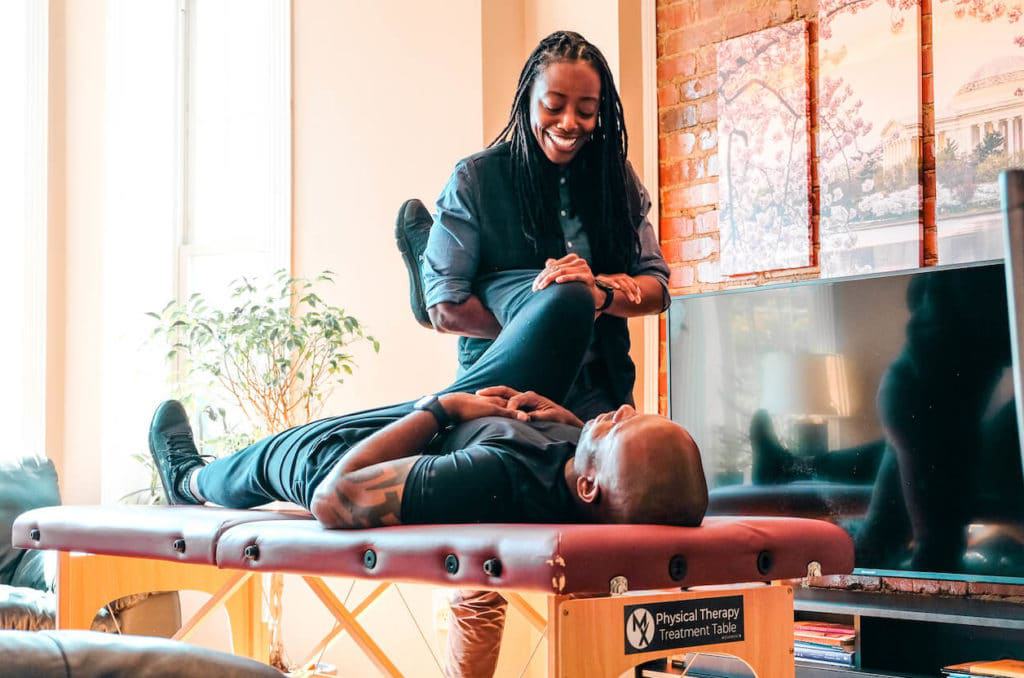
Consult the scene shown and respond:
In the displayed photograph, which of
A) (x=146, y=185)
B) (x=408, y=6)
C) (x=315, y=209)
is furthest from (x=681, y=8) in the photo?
(x=146, y=185)

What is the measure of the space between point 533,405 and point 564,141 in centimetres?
49

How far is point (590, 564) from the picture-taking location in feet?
4.98

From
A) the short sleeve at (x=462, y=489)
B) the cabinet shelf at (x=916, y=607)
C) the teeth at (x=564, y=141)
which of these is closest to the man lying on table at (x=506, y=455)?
the short sleeve at (x=462, y=489)

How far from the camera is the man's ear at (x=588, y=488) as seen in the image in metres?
1.72

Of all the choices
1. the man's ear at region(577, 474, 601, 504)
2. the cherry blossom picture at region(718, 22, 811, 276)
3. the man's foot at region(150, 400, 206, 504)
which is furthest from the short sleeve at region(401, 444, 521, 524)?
the cherry blossom picture at region(718, 22, 811, 276)

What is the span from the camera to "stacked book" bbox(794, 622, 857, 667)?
10.7ft

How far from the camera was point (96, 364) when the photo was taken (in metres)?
5.01

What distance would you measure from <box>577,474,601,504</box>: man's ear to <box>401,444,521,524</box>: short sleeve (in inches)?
4.3

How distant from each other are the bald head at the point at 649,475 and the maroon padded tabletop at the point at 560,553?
0.03 m

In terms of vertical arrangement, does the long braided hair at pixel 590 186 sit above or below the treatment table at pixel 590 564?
above

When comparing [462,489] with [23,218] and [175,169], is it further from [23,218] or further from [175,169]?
[175,169]

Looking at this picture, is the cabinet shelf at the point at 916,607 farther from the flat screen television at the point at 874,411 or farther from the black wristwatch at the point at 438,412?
the black wristwatch at the point at 438,412

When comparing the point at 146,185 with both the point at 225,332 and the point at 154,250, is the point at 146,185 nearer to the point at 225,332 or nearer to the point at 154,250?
the point at 154,250

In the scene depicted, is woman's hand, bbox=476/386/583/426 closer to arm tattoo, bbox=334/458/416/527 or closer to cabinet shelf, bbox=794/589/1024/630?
arm tattoo, bbox=334/458/416/527
